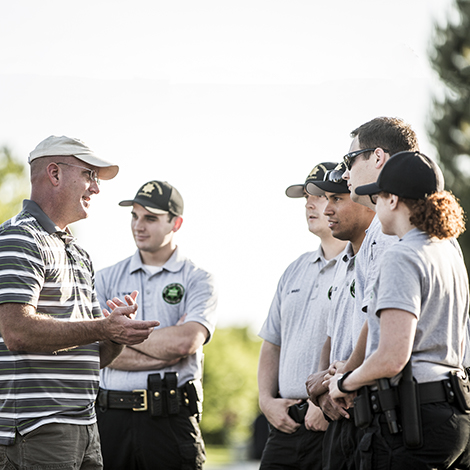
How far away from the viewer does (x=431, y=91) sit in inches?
893

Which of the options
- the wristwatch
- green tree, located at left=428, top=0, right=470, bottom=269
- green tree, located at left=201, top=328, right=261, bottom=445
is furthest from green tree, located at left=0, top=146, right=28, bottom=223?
green tree, located at left=201, top=328, right=261, bottom=445

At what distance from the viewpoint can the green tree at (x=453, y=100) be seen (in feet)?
72.4

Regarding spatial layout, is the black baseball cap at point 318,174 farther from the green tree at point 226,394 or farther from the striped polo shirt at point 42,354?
the green tree at point 226,394

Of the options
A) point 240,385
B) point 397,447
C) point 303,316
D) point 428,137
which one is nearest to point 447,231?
point 397,447

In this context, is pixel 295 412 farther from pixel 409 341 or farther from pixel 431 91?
pixel 431 91

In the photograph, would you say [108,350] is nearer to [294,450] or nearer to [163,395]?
[163,395]

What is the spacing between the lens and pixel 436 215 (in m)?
2.95

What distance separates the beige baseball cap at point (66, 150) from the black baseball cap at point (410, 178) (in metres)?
1.71

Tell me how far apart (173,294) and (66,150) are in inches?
76.8

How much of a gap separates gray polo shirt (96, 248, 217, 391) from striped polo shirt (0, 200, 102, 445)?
61.2 inches

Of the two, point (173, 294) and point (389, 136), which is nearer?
point (389, 136)

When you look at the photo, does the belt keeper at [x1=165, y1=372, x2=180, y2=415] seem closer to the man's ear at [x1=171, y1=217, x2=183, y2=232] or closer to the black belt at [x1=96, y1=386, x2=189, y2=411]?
the black belt at [x1=96, y1=386, x2=189, y2=411]

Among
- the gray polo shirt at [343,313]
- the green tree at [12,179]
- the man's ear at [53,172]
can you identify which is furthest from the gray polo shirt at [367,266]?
the green tree at [12,179]

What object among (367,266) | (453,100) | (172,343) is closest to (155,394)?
(172,343)
